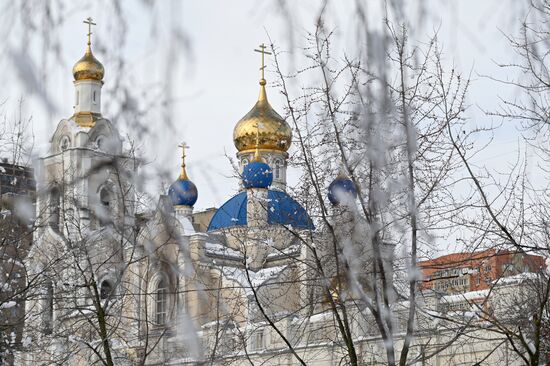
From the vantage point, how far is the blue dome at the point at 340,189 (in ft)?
31.1

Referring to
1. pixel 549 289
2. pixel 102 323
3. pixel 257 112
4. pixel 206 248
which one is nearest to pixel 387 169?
pixel 549 289

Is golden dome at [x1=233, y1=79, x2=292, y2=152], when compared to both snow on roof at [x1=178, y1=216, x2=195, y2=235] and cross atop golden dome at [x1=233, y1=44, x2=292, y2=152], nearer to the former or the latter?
cross atop golden dome at [x1=233, y1=44, x2=292, y2=152]

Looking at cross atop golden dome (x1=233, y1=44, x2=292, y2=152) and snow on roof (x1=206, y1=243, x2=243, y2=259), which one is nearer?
snow on roof (x1=206, y1=243, x2=243, y2=259)

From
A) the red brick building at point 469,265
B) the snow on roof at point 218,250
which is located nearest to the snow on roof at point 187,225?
the snow on roof at point 218,250

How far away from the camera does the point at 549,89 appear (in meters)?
9.45

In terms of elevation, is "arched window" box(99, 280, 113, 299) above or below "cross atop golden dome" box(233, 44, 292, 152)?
below

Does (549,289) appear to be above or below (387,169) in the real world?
below

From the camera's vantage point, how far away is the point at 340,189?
380 inches

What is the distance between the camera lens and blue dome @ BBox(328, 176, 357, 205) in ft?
31.1

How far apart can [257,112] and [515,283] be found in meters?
26.4

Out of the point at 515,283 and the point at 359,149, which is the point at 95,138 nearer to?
the point at 359,149

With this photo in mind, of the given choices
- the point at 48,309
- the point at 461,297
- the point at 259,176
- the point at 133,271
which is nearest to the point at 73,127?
the point at 259,176

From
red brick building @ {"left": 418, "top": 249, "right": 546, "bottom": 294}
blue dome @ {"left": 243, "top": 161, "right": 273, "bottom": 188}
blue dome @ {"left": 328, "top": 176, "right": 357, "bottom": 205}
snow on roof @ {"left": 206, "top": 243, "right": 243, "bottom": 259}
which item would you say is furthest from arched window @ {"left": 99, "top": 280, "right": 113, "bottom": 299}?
snow on roof @ {"left": 206, "top": 243, "right": 243, "bottom": 259}

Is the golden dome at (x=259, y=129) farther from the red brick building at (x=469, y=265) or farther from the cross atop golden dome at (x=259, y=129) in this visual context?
the red brick building at (x=469, y=265)
